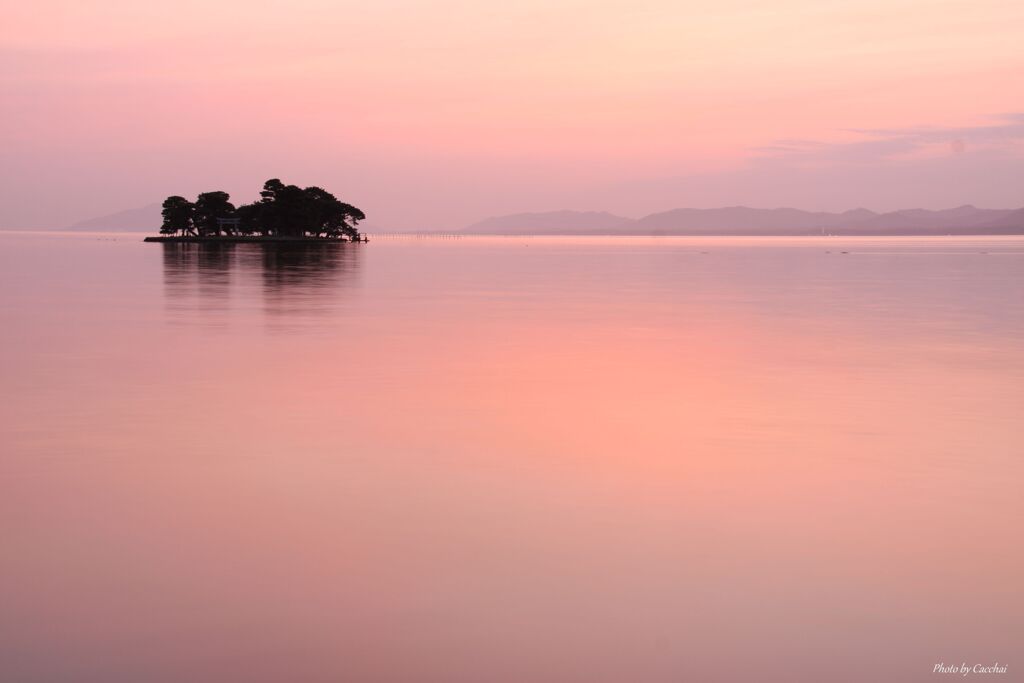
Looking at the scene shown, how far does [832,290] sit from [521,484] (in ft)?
135

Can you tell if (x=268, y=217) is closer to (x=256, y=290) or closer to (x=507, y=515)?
(x=256, y=290)

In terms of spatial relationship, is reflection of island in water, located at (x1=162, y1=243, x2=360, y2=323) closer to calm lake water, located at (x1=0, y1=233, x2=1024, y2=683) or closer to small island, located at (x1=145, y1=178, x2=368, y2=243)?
calm lake water, located at (x1=0, y1=233, x2=1024, y2=683)

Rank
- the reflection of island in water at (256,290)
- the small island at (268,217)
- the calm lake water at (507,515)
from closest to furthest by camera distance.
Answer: the calm lake water at (507,515), the reflection of island in water at (256,290), the small island at (268,217)

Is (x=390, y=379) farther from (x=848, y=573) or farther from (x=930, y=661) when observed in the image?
(x=930, y=661)

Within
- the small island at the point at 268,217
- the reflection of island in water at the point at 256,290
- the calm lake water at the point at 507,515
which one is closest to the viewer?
the calm lake water at the point at 507,515

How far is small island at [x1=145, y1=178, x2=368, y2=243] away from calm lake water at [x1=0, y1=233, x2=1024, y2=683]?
130m

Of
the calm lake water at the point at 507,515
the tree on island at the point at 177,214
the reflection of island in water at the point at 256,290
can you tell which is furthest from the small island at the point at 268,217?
the calm lake water at the point at 507,515

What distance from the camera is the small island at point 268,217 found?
14912 cm

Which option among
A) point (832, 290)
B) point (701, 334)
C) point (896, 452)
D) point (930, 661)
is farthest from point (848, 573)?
point (832, 290)

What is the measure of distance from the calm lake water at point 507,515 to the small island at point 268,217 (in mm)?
130001

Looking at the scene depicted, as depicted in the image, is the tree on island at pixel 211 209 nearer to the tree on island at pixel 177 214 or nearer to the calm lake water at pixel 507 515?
the tree on island at pixel 177 214

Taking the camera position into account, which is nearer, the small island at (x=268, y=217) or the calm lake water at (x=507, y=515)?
the calm lake water at (x=507, y=515)

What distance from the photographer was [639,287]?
52.9m

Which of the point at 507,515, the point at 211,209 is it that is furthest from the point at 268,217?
the point at 507,515
